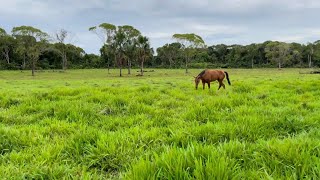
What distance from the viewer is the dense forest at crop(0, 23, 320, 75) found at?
Result: 74.6 m

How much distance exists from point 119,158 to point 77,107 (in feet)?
12.1

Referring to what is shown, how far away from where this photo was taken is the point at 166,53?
11888cm

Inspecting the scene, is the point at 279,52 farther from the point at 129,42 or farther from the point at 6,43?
the point at 6,43

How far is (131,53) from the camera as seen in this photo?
76500 mm

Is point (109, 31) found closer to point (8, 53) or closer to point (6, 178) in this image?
point (8, 53)

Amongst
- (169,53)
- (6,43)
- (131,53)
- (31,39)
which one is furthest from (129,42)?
(169,53)

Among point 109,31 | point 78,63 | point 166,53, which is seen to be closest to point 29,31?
point 109,31

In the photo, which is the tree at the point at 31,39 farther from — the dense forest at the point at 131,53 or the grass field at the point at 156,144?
the grass field at the point at 156,144

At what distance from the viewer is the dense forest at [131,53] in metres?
74.6

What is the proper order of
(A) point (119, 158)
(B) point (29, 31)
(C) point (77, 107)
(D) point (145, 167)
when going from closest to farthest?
(D) point (145, 167) < (A) point (119, 158) < (C) point (77, 107) < (B) point (29, 31)

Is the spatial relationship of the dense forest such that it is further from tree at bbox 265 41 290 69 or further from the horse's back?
the horse's back

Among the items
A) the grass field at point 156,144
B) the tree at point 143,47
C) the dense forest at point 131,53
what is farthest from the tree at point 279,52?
the grass field at point 156,144

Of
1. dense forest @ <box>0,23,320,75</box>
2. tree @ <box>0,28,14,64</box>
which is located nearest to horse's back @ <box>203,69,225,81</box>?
dense forest @ <box>0,23,320,75</box>

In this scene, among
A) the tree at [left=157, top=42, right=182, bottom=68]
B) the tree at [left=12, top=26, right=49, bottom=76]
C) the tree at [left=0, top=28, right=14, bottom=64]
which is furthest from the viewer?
the tree at [left=157, top=42, right=182, bottom=68]
